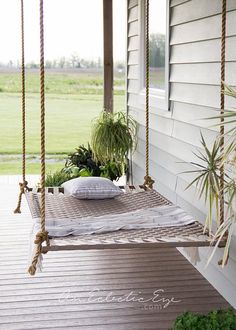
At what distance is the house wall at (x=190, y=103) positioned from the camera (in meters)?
3.87

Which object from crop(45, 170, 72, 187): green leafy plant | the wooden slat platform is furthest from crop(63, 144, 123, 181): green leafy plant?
the wooden slat platform

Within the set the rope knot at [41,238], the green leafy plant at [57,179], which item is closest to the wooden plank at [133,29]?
the green leafy plant at [57,179]

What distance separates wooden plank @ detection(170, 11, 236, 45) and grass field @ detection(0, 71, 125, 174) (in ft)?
18.4

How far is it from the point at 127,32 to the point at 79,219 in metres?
3.48

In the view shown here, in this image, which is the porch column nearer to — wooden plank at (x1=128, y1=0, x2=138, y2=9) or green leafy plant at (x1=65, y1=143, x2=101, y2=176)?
wooden plank at (x1=128, y1=0, x2=138, y2=9)

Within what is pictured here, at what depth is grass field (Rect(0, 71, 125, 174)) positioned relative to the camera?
35.0ft

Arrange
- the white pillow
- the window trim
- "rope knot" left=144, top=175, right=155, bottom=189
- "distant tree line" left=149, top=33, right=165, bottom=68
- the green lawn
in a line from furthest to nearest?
1. the green lawn
2. "distant tree line" left=149, top=33, right=165, bottom=68
3. the window trim
4. "rope knot" left=144, top=175, right=155, bottom=189
5. the white pillow

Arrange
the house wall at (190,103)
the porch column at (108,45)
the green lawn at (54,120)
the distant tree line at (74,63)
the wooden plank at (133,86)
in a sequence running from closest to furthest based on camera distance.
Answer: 1. the house wall at (190,103)
2. the wooden plank at (133,86)
3. the porch column at (108,45)
4. the distant tree line at (74,63)
5. the green lawn at (54,120)

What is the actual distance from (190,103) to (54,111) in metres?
7.39

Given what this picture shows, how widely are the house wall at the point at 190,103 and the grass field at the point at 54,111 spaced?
521 centimetres

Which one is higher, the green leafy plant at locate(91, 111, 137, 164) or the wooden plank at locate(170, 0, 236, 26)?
the wooden plank at locate(170, 0, 236, 26)

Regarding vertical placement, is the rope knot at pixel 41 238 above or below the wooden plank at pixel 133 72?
below

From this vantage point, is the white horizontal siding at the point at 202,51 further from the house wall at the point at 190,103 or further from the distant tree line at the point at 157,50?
the distant tree line at the point at 157,50

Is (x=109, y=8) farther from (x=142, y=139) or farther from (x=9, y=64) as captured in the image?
(x=9, y=64)
